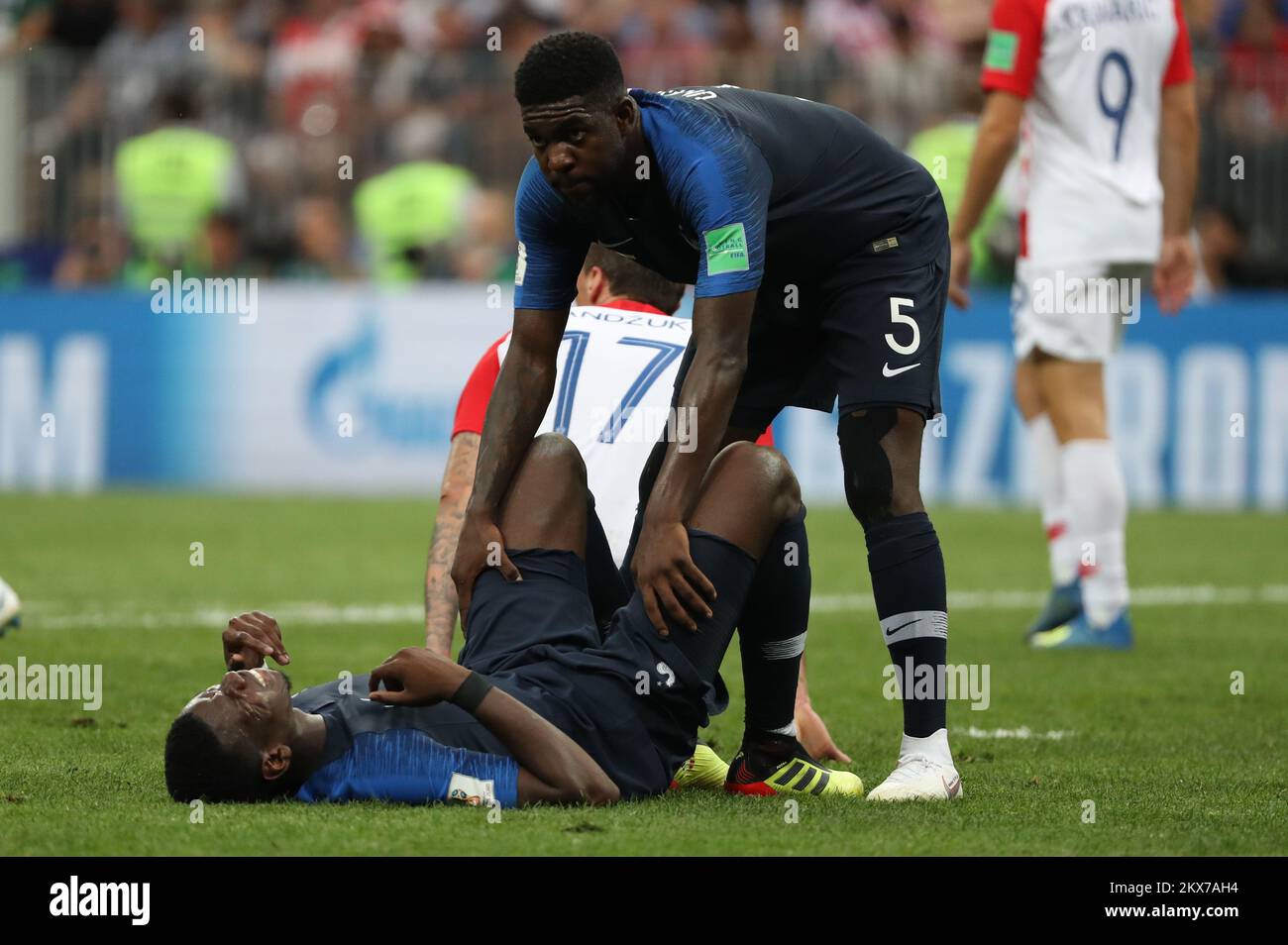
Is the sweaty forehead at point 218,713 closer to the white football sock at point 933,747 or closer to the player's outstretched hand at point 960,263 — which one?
the white football sock at point 933,747

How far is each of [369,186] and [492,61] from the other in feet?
4.86

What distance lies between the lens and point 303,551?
11.7 meters

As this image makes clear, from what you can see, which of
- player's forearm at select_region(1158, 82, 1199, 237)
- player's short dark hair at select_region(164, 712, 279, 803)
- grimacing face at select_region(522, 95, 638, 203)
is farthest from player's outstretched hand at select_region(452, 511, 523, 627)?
player's forearm at select_region(1158, 82, 1199, 237)

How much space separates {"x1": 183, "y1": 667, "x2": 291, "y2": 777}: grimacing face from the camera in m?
4.58

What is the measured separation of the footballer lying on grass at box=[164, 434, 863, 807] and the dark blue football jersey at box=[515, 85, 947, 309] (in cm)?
50

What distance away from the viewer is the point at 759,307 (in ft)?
17.5

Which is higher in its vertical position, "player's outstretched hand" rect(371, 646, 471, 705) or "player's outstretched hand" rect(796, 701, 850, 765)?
"player's outstretched hand" rect(371, 646, 471, 705)

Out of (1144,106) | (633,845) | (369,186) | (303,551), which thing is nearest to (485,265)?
(369,186)

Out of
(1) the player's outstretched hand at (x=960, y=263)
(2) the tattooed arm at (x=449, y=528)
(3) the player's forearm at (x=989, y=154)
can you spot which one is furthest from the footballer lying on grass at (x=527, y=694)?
(3) the player's forearm at (x=989, y=154)

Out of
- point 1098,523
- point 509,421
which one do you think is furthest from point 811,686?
point 509,421

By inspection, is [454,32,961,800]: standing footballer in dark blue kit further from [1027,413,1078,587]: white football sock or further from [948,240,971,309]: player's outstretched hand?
[1027,413,1078,587]: white football sock

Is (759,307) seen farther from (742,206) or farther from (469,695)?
(469,695)

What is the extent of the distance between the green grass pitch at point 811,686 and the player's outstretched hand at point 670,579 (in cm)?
46

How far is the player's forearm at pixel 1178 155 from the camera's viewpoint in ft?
28.6
